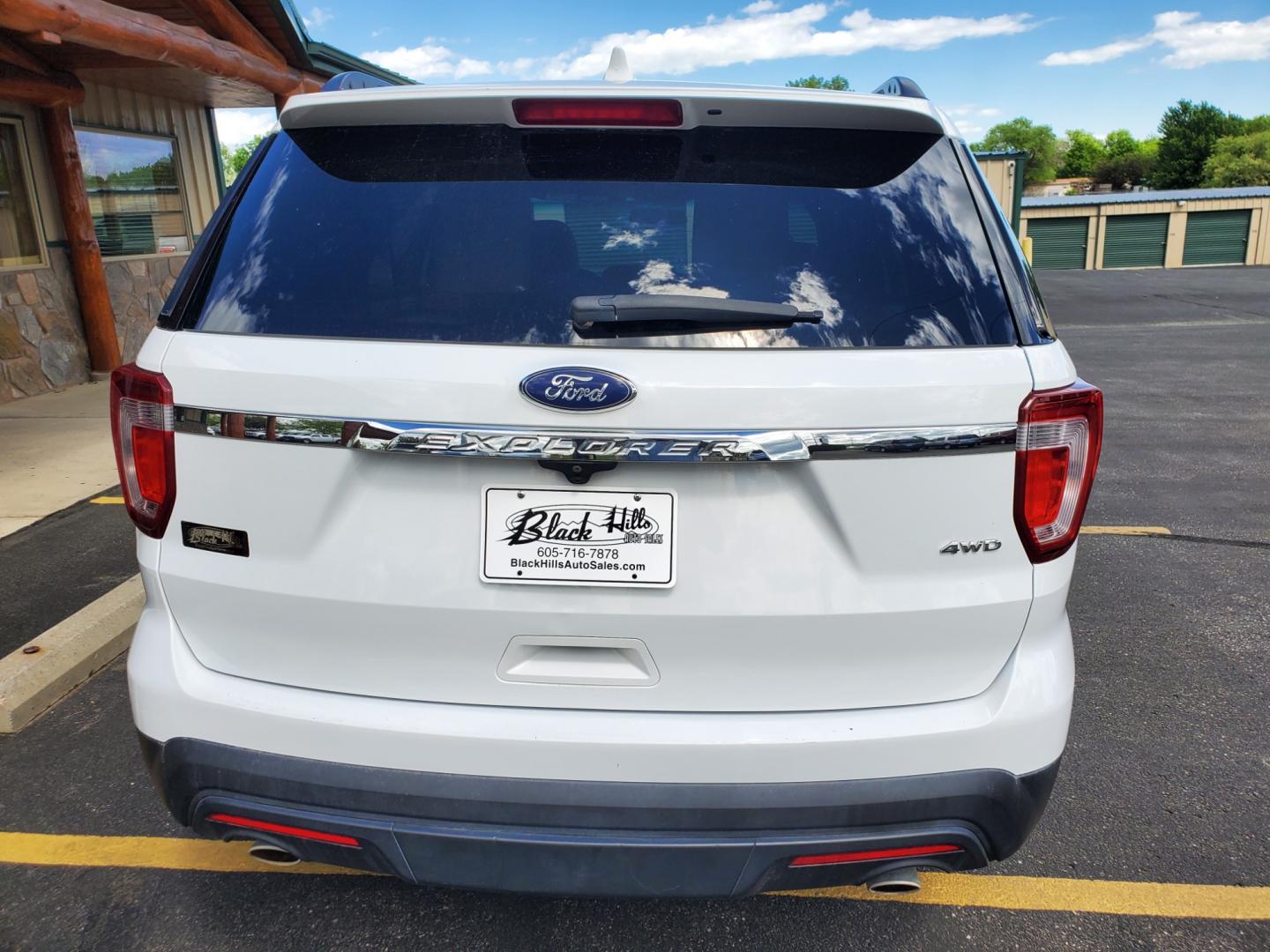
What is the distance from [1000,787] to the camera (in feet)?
5.64

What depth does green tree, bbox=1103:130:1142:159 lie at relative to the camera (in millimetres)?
126688

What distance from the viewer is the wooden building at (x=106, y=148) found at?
8.03 m

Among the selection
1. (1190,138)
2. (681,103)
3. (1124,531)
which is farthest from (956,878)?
(1190,138)

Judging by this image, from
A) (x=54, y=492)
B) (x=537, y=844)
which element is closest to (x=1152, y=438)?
(x=537, y=844)

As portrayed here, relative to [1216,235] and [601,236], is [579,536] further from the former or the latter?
[1216,235]

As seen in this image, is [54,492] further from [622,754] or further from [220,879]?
[622,754]

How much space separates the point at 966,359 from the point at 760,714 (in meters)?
0.74

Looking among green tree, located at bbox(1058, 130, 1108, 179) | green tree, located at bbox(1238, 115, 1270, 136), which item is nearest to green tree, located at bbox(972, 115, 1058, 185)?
green tree, located at bbox(1058, 130, 1108, 179)

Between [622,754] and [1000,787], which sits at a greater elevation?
[622,754]

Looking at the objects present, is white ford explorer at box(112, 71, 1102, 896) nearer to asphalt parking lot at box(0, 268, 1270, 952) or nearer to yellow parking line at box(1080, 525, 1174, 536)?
asphalt parking lot at box(0, 268, 1270, 952)

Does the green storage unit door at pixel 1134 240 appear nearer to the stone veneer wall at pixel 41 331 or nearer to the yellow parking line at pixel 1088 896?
the stone veneer wall at pixel 41 331

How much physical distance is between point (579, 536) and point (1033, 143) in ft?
453

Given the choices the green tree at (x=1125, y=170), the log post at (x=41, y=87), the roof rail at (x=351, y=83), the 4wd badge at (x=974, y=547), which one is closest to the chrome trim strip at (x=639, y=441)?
the 4wd badge at (x=974, y=547)

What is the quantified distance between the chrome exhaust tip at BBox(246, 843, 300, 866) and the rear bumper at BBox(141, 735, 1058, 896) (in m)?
0.13
